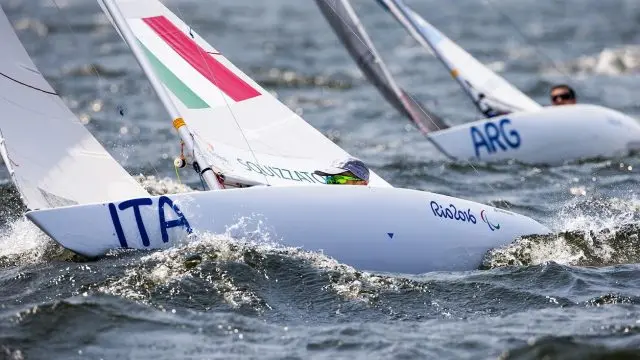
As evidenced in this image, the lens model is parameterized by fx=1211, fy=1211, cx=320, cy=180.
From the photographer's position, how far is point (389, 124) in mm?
18344

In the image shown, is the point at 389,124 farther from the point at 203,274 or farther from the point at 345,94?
the point at 203,274

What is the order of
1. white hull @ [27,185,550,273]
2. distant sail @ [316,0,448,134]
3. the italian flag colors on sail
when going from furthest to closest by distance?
distant sail @ [316,0,448,134] → the italian flag colors on sail → white hull @ [27,185,550,273]

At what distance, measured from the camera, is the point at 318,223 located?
888 cm

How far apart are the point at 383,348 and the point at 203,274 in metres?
1.72

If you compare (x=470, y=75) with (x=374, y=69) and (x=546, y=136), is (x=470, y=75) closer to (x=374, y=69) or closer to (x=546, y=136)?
(x=546, y=136)

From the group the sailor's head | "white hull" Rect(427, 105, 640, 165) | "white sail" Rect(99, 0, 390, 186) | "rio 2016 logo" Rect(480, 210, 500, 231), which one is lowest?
"white hull" Rect(427, 105, 640, 165)

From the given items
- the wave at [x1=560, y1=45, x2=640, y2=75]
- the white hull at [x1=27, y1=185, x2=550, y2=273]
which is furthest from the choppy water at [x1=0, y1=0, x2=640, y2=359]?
the wave at [x1=560, y1=45, x2=640, y2=75]

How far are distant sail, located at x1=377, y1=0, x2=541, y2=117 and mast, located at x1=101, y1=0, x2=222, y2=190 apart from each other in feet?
18.2

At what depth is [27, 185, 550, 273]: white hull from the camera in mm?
8703

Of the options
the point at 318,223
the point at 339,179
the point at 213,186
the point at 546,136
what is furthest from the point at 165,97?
the point at 546,136

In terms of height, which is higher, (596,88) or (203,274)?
(203,274)

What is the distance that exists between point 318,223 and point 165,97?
66.9 inches

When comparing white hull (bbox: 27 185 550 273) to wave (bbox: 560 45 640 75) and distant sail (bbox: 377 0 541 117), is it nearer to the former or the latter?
distant sail (bbox: 377 0 541 117)

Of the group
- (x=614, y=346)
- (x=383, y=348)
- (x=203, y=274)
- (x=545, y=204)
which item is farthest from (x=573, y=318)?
(x=545, y=204)
